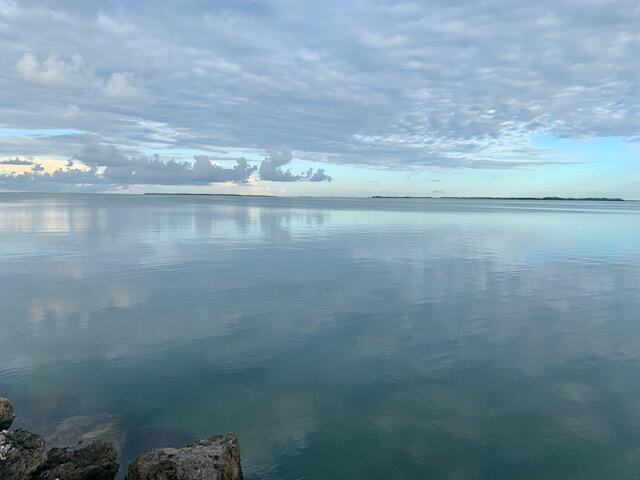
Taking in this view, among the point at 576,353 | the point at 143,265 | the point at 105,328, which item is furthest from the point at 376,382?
the point at 143,265

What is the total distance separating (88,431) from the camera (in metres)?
13.1

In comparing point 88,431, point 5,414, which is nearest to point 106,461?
point 88,431

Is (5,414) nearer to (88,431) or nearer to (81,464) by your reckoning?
(88,431)

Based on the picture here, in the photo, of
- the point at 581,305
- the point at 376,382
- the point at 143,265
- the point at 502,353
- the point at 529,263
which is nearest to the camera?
the point at 376,382

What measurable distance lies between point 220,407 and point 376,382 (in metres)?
5.35

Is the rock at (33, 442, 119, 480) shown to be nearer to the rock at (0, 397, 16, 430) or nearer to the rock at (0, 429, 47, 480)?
the rock at (0, 429, 47, 480)

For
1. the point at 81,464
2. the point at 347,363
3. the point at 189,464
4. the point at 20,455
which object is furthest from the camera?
the point at 347,363

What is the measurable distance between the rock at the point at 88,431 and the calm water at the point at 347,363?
0.39m

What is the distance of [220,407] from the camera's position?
48.2ft

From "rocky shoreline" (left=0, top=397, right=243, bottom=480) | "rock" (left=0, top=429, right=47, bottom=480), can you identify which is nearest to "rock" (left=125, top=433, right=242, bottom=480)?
"rocky shoreline" (left=0, top=397, right=243, bottom=480)

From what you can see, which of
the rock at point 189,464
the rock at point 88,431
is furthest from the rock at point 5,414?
the rock at point 189,464

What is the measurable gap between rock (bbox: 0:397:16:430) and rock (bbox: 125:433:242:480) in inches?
213

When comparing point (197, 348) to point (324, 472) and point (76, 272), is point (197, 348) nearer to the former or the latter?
point (324, 472)

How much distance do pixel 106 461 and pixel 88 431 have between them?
2.83 meters
